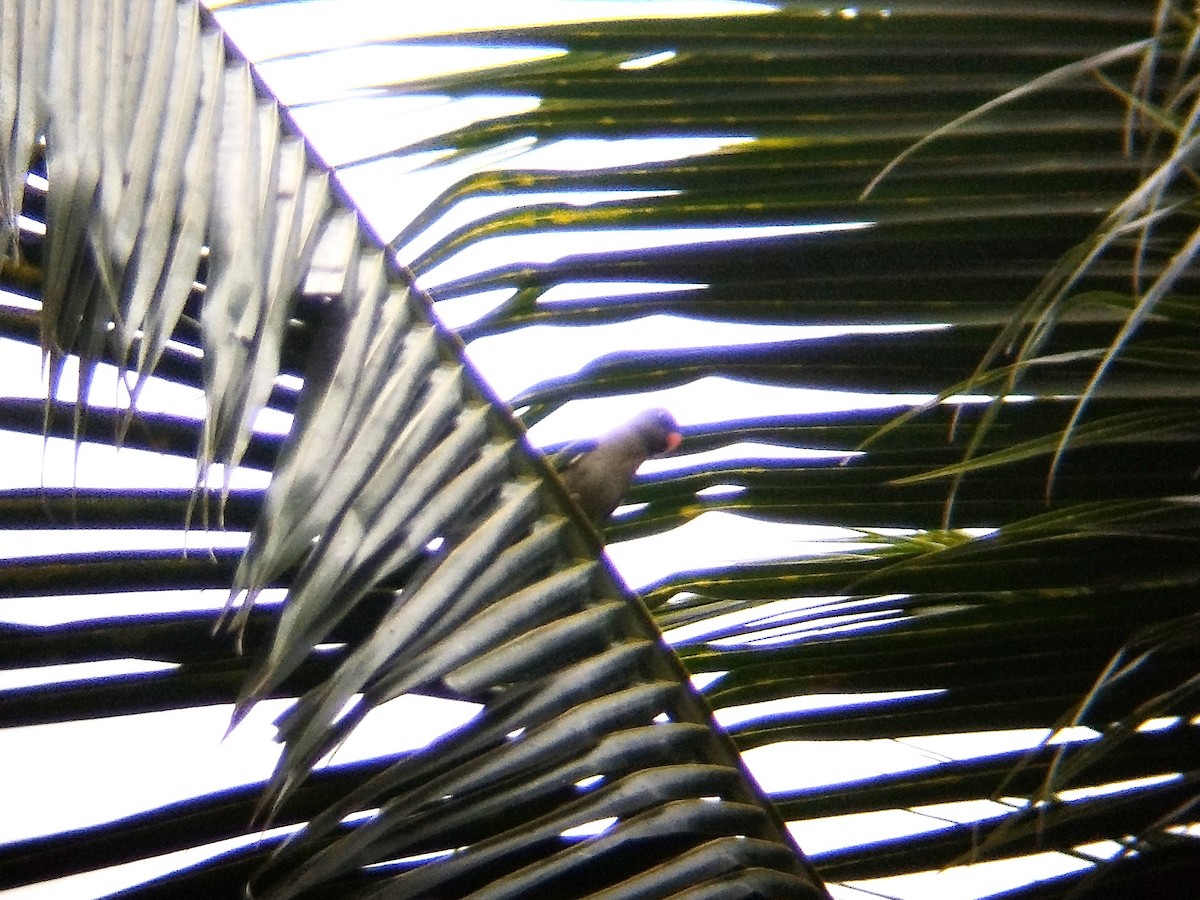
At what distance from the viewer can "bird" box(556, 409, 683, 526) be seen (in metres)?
1.95

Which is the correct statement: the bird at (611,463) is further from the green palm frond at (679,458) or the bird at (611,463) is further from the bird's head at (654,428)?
the green palm frond at (679,458)

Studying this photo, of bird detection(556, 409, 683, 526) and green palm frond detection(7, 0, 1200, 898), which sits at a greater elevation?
bird detection(556, 409, 683, 526)

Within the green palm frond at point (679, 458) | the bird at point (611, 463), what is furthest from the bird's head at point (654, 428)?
the green palm frond at point (679, 458)

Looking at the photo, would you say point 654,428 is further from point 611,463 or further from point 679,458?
point 679,458

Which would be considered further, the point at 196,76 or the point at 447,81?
the point at 447,81

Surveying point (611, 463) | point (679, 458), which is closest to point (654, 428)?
point (611, 463)

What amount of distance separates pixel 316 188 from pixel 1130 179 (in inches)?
24.7

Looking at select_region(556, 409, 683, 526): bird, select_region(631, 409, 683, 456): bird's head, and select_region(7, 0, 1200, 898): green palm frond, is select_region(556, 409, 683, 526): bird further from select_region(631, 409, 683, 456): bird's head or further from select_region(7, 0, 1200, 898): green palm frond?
select_region(7, 0, 1200, 898): green palm frond

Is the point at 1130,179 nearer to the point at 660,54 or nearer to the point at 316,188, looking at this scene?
the point at 660,54

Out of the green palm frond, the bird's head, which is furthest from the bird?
the green palm frond

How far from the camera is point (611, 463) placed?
201 centimetres

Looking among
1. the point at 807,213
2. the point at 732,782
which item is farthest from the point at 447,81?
the point at 732,782

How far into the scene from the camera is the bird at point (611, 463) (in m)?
1.95

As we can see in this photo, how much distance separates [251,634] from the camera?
1.07 m
